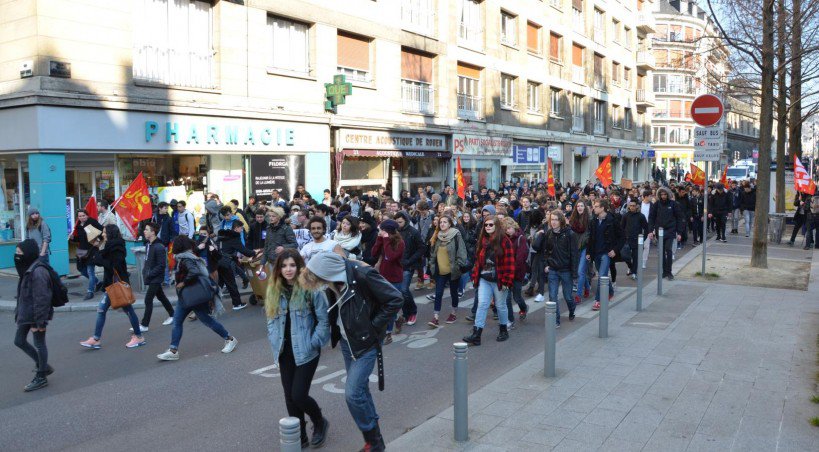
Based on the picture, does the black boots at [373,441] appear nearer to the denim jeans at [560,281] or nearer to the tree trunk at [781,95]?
the denim jeans at [560,281]

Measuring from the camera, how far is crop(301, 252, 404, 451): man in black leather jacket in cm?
484

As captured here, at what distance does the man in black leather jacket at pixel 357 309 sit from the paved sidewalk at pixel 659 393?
0.73 meters

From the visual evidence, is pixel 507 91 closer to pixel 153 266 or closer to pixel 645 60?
pixel 645 60

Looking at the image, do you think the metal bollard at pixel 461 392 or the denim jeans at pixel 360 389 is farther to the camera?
the metal bollard at pixel 461 392

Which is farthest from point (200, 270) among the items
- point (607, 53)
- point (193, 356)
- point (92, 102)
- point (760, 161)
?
point (607, 53)

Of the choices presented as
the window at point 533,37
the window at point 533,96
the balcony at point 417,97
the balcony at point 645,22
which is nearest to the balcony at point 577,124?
the window at point 533,96

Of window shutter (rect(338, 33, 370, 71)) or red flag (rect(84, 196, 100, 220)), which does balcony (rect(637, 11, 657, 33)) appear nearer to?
window shutter (rect(338, 33, 370, 71))

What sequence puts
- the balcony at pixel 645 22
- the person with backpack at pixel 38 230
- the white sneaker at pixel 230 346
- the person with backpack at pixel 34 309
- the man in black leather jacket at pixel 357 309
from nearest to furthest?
the man in black leather jacket at pixel 357 309 < the person with backpack at pixel 34 309 < the white sneaker at pixel 230 346 < the person with backpack at pixel 38 230 < the balcony at pixel 645 22

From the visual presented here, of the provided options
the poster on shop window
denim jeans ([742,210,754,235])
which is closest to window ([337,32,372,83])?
the poster on shop window

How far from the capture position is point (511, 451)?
5051 millimetres

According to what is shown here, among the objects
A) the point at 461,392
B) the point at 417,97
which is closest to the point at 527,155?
the point at 417,97

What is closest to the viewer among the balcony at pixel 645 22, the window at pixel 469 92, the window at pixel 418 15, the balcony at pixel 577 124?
the window at pixel 418 15

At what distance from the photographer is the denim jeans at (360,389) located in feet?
15.9

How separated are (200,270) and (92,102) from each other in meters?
8.14
